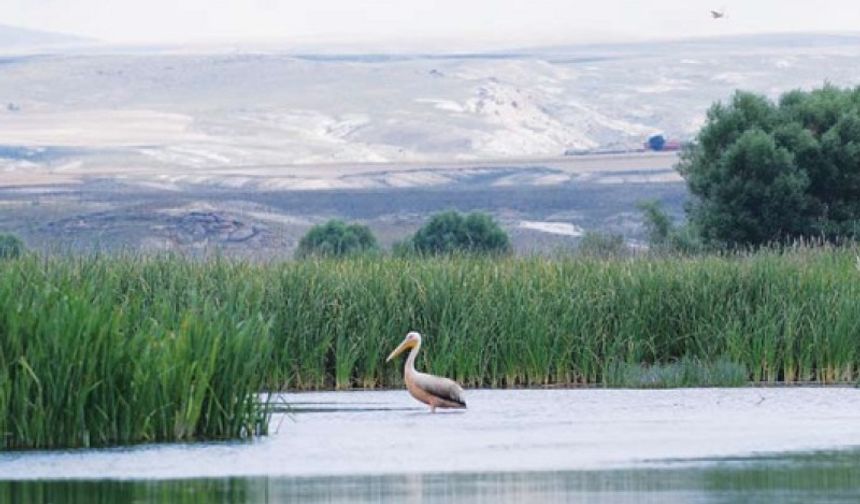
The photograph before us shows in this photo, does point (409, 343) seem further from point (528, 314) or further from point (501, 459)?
point (501, 459)

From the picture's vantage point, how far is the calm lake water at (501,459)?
17.0 m

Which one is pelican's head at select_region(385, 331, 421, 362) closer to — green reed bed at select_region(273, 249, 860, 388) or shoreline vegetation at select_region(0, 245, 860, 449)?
shoreline vegetation at select_region(0, 245, 860, 449)

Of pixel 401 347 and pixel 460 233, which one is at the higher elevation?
pixel 401 347

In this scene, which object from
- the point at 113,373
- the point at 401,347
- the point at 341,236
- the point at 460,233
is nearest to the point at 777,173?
the point at 460,233

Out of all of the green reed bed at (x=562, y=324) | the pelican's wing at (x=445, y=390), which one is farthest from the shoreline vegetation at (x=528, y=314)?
the pelican's wing at (x=445, y=390)

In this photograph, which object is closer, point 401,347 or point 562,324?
point 401,347

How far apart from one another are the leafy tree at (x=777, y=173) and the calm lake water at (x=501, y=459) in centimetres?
2725

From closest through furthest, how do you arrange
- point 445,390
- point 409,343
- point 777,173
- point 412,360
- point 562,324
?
point 445,390, point 412,360, point 409,343, point 562,324, point 777,173

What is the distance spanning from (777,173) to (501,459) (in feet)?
109

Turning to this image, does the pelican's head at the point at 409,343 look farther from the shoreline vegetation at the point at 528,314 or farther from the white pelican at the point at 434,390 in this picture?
the shoreline vegetation at the point at 528,314

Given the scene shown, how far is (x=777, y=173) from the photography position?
51.6 metres

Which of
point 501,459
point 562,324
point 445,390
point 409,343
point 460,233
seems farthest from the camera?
point 460,233

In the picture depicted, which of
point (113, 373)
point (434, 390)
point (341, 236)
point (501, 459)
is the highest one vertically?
point (113, 373)

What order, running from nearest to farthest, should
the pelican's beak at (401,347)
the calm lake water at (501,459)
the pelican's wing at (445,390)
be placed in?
the calm lake water at (501,459) < the pelican's wing at (445,390) < the pelican's beak at (401,347)
